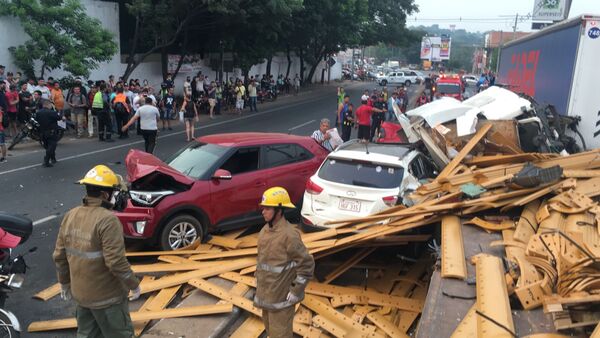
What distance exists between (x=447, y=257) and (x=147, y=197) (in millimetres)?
3986

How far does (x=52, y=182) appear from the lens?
10.7m

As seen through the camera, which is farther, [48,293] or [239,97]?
[239,97]

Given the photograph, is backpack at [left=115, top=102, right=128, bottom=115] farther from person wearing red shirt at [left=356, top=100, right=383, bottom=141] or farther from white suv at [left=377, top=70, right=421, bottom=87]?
white suv at [left=377, top=70, right=421, bottom=87]

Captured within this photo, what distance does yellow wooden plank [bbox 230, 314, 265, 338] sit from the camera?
5.14m

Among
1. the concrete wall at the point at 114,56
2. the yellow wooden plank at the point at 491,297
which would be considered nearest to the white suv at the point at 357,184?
the yellow wooden plank at the point at 491,297

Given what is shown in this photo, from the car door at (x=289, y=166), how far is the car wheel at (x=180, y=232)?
1379mm

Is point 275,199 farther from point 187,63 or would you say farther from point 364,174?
point 187,63

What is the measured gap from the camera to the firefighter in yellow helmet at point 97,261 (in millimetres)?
3924

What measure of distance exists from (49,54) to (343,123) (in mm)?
10195

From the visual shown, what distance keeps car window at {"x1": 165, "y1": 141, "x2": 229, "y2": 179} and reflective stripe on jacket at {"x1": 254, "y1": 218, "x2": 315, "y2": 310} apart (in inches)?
132

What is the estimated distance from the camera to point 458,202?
6.32 m

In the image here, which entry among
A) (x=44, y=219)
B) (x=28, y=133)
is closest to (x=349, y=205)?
(x=44, y=219)

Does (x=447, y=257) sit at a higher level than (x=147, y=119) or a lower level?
lower

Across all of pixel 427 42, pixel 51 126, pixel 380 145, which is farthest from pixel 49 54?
pixel 427 42
